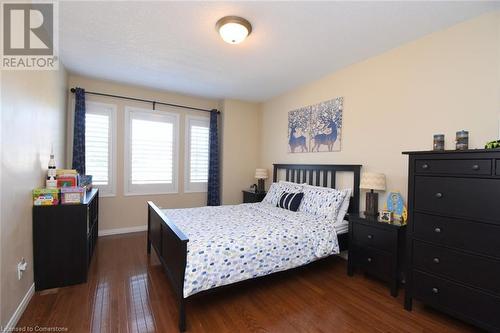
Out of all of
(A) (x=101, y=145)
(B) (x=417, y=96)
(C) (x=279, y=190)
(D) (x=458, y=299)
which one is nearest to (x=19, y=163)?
(A) (x=101, y=145)

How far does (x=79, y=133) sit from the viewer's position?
3533 millimetres

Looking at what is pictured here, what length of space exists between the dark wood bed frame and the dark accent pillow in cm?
44

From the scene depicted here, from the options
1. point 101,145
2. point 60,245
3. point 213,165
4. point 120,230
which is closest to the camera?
point 60,245

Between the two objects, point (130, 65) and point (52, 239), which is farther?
point (130, 65)

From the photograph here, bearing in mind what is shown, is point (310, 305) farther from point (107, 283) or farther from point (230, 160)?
point (230, 160)

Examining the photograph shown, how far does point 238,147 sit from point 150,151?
1695 millimetres

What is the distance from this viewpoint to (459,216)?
5.60ft

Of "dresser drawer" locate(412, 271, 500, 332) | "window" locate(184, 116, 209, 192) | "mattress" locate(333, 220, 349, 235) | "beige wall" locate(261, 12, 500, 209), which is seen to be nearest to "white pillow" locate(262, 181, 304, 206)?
"beige wall" locate(261, 12, 500, 209)

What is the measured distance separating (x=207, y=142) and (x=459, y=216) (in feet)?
13.0

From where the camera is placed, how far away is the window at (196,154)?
14.9ft

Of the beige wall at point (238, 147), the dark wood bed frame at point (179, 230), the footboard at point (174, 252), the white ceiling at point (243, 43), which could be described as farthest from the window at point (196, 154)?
the footboard at point (174, 252)

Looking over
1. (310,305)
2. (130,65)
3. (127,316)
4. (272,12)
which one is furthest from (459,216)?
(130,65)

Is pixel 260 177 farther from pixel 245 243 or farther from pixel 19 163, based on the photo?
pixel 19 163

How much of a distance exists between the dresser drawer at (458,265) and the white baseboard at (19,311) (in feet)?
10.2
